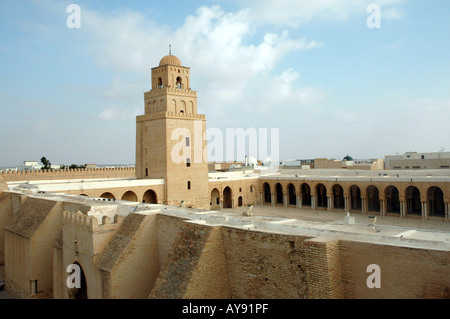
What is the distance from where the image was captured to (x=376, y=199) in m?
31.4

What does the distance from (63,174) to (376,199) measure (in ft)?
91.7

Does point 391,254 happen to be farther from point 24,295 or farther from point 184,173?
point 184,173

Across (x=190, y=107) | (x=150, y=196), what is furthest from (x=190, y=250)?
(x=190, y=107)

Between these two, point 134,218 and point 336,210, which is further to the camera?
point 336,210

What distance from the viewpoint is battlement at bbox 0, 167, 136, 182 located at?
3008 centimetres

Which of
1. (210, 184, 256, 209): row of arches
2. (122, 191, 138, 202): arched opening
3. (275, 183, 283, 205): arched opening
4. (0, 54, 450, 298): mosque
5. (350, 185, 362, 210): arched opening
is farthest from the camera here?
(275, 183, 283, 205): arched opening

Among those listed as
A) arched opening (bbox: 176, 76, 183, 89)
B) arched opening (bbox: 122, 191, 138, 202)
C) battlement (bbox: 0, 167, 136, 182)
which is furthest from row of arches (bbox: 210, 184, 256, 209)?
battlement (bbox: 0, 167, 136, 182)

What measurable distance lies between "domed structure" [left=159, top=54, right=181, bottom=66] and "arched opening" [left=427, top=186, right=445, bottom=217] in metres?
21.5

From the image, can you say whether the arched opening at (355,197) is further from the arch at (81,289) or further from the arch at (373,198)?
the arch at (81,289)

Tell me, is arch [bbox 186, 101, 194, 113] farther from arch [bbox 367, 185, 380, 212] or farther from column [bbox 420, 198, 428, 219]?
column [bbox 420, 198, 428, 219]
